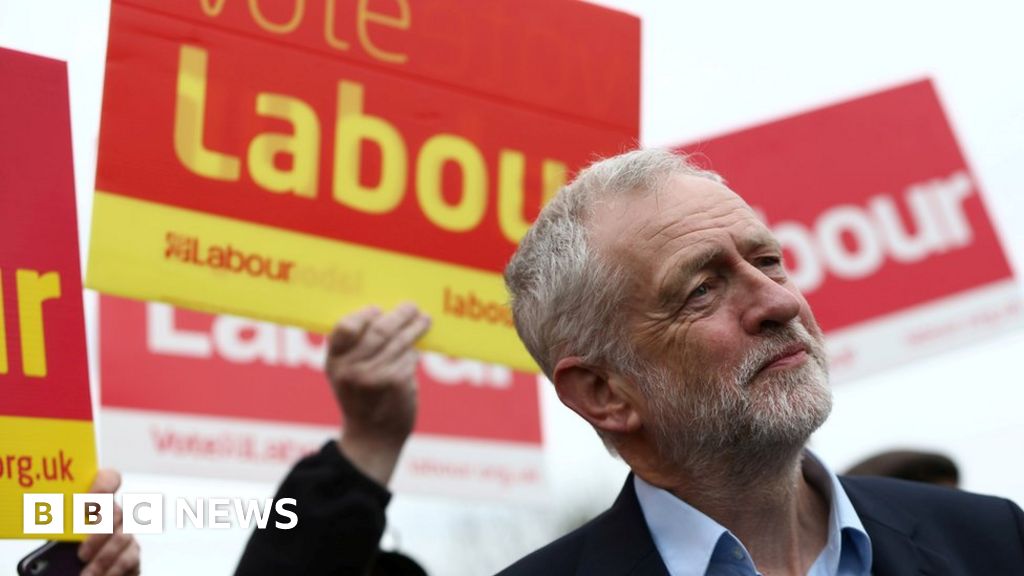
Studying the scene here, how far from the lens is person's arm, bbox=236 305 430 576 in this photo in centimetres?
274

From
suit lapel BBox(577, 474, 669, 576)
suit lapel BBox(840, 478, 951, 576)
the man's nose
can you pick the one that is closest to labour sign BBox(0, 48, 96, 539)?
suit lapel BBox(577, 474, 669, 576)

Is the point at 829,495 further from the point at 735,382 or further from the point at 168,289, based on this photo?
the point at 168,289

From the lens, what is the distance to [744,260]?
248 cm

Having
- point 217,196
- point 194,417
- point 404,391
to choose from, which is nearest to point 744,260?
point 404,391

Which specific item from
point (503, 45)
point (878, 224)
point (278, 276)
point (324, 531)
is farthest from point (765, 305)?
point (878, 224)

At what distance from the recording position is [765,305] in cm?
238

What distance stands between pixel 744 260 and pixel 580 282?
0.91ft

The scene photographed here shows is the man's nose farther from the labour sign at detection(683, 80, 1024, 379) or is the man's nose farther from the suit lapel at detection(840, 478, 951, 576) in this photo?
the labour sign at detection(683, 80, 1024, 379)

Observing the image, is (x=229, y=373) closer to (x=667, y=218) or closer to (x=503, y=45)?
(x=503, y=45)

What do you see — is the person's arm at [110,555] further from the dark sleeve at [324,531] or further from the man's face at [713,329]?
the man's face at [713,329]

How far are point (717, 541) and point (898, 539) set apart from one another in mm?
296

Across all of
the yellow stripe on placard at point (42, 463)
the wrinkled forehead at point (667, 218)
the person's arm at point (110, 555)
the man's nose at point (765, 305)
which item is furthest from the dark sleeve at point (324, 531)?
the man's nose at point (765, 305)

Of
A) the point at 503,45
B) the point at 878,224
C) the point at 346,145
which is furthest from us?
the point at 878,224

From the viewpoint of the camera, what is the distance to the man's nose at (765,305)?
2373mm
